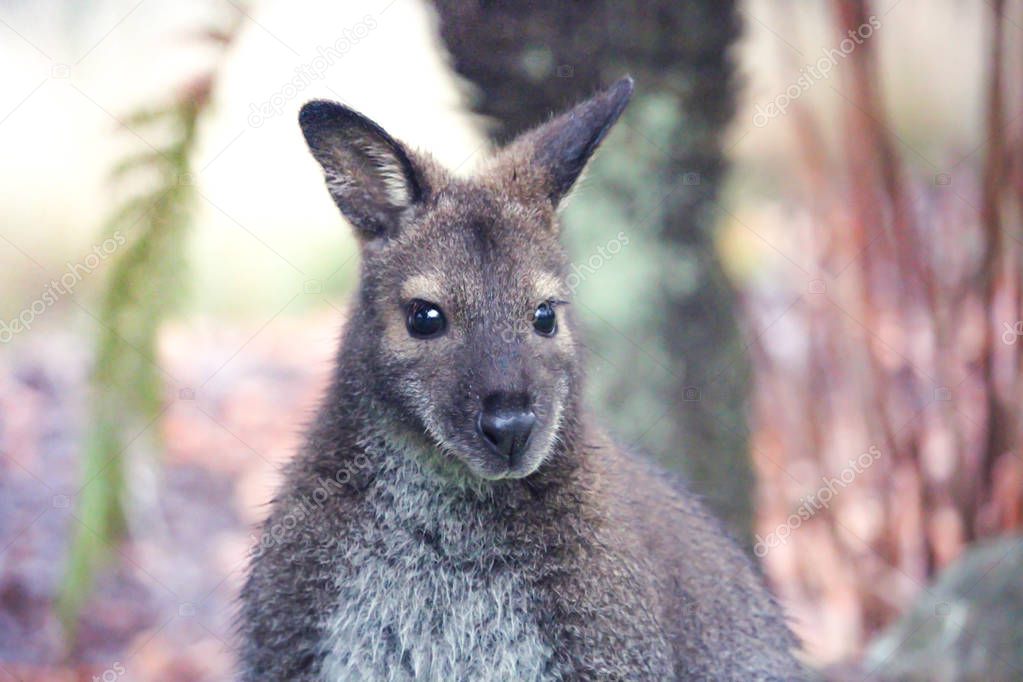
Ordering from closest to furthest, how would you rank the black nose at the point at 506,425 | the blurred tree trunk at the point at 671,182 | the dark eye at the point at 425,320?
1. the black nose at the point at 506,425
2. the dark eye at the point at 425,320
3. the blurred tree trunk at the point at 671,182

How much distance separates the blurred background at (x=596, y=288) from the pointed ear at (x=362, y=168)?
865 millimetres

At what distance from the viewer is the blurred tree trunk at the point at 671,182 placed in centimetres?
672

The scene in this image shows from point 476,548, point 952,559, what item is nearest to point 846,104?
point 952,559

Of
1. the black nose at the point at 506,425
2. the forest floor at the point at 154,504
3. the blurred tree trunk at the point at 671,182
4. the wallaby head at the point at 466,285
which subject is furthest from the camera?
the forest floor at the point at 154,504

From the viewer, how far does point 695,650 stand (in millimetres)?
4742

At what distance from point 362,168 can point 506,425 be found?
3.86 feet

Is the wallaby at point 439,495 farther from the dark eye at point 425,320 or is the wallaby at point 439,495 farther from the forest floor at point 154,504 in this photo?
the forest floor at point 154,504

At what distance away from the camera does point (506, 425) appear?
3938mm

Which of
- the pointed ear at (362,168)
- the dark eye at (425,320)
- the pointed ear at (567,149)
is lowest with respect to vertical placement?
the dark eye at (425,320)

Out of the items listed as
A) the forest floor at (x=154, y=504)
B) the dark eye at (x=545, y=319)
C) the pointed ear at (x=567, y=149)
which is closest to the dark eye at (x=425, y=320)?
the dark eye at (x=545, y=319)

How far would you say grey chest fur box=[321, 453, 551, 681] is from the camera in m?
4.30

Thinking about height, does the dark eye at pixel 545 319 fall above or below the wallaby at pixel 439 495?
above

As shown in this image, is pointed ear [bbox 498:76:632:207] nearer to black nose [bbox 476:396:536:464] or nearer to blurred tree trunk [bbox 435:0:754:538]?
black nose [bbox 476:396:536:464]

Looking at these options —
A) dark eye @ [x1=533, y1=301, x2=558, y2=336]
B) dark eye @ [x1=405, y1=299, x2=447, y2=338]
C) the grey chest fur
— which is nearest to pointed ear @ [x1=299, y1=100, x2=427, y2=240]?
dark eye @ [x1=405, y1=299, x2=447, y2=338]
